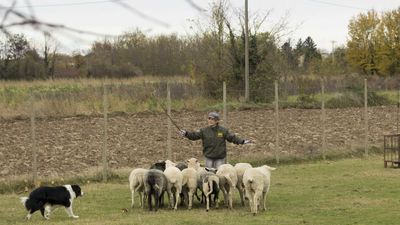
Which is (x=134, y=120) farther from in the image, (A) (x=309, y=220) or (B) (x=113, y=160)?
(A) (x=309, y=220)

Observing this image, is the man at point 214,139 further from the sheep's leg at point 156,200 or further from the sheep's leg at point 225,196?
the sheep's leg at point 156,200

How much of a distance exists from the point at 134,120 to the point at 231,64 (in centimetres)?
936

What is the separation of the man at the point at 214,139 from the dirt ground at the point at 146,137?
4.40 m

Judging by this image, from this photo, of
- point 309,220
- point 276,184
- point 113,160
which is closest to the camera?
point 309,220

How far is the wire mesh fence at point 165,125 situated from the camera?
19031 mm

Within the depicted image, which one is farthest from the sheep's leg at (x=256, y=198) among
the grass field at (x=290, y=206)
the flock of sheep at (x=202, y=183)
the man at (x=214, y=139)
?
the man at (x=214, y=139)

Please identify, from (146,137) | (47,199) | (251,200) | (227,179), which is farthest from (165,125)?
(47,199)

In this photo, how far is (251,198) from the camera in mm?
11656

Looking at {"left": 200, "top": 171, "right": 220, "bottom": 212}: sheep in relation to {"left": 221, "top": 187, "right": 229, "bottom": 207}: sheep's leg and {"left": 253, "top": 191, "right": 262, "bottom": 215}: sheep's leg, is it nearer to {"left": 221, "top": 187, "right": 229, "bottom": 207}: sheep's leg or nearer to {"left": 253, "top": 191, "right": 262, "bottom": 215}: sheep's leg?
{"left": 221, "top": 187, "right": 229, "bottom": 207}: sheep's leg

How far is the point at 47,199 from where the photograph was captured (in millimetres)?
11125

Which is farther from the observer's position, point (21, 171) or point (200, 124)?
point (200, 124)

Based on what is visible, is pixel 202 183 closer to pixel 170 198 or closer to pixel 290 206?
pixel 170 198

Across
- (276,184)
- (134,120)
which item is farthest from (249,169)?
(134,120)

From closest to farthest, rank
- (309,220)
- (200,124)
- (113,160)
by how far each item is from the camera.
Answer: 1. (309,220)
2. (113,160)
3. (200,124)
